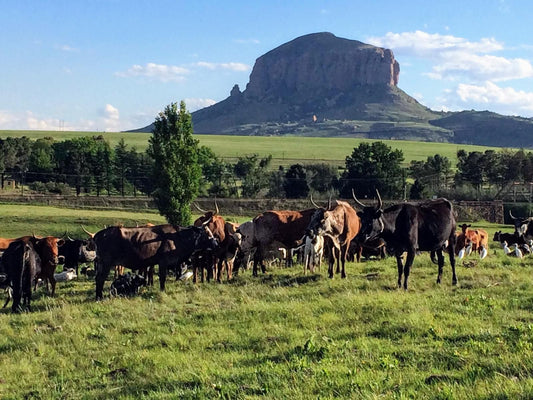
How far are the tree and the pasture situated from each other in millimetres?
25440

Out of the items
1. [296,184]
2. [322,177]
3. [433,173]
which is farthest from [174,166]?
[433,173]

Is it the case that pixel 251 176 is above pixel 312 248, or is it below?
above

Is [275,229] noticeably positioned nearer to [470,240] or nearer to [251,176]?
[470,240]

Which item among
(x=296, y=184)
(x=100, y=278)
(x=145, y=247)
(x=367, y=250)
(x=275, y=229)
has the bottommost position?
(x=367, y=250)

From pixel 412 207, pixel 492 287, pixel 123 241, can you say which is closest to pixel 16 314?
pixel 123 241

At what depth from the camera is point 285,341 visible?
33.6 feet

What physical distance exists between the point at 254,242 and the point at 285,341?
360 inches

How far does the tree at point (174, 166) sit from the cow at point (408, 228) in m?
27.9

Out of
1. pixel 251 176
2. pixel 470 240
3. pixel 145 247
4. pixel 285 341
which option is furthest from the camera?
pixel 251 176

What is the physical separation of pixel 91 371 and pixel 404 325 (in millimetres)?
Result: 6014

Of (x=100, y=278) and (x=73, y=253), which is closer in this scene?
(x=100, y=278)

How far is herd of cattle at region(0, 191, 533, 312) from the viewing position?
15233 millimetres

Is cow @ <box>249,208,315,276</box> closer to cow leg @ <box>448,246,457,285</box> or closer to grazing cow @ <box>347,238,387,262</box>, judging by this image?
grazing cow @ <box>347,238,387,262</box>

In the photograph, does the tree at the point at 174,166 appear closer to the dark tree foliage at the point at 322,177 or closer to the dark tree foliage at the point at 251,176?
the dark tree foliage at the point at 251,176
